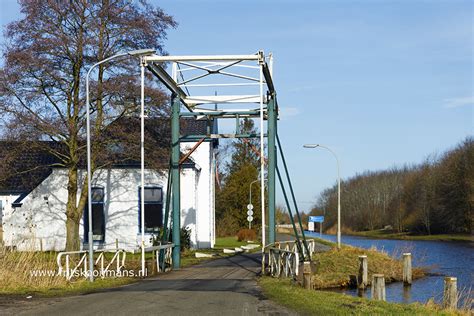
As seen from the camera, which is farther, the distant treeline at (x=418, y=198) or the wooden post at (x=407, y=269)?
the distant treeline at (x=418, y=198)

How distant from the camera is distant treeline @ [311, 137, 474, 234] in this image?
70.6m

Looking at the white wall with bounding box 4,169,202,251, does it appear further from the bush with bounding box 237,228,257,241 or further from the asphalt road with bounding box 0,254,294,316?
the bush with bounding box 237,228,257,241

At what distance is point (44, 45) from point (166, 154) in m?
6.99

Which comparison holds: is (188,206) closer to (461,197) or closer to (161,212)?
(161,212)

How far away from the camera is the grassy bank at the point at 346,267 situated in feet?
88.4

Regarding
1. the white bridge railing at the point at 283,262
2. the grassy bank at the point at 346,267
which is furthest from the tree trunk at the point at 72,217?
the white bridge railing at the point at 283,262

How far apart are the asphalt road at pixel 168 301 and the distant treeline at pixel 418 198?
5486 cm

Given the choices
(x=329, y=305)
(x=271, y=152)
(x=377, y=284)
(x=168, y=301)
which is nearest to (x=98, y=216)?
(x=271, y=152)

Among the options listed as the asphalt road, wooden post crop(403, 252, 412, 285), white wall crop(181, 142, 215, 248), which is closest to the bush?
white wall crop(181, 142, 215, 248)

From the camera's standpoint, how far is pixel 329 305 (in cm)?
1366

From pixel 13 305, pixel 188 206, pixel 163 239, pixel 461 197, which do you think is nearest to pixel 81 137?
pixel 163 239

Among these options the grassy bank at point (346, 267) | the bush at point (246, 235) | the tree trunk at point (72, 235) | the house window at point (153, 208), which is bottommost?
the grassy bank at point (346, 267)

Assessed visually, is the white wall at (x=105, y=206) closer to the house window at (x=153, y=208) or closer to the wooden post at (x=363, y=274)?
the house window at (x=153, y=208)

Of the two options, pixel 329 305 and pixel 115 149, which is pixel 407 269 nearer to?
pixel 115 149
